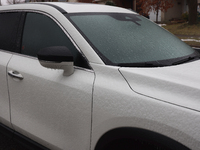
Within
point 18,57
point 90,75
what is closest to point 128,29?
point 90,75

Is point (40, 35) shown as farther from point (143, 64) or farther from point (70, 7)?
point (143, 64)

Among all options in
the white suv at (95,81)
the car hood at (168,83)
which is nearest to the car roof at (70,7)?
the white suv at (95,81)

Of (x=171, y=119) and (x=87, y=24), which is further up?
(x=87, y=24)

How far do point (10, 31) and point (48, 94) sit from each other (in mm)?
1134

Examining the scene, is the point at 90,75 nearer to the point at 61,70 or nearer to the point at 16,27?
the point at 61,70

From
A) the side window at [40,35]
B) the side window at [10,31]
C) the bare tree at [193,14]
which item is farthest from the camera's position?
the bare tree at [193,14]

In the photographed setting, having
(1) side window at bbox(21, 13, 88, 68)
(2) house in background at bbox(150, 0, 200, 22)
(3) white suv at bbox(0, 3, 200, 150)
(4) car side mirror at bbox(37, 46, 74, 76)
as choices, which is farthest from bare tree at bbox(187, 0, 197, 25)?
(4) car side mirror at bbox(37, 46, 74, 76)

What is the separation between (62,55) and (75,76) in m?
0.23

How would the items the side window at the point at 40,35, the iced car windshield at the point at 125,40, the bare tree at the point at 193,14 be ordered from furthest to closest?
1. the bare tree at the point at 193,14
2. the side window at the point at 40,35
3. the iced car windshield at the point at 125,40

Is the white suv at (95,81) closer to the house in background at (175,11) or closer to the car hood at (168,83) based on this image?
the car hood at (168,83)

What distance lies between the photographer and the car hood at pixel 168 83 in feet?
5.49

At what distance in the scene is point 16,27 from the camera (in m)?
2.97

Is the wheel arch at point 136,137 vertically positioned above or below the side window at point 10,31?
below

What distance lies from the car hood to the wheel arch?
0.23 meters
